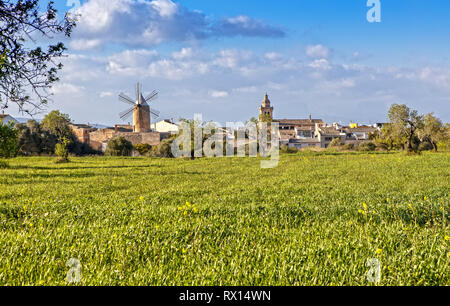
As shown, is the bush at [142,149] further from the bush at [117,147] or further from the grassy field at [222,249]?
the grassy field at [222,249]

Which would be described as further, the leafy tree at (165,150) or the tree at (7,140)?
the leafy tree at (165,150)

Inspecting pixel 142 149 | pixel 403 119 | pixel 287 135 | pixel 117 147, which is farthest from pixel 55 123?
pixel 287 135

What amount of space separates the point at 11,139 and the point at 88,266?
84.9ft

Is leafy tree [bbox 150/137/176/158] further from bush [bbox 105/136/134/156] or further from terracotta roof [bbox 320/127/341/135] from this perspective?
terracotta roof [bbox 320/127/341/135]

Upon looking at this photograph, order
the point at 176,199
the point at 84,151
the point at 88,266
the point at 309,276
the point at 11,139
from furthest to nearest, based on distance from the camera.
A: the point at 84,151 < the point at 11,139 < the point at 176,199 < the point at 88,266 < the point at 309,276

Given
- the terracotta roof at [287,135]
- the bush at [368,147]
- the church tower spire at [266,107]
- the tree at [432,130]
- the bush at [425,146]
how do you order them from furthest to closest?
the church tower spire at [266,107] → the terracotta roof at [287,135] → the bush at [425,146] → the bush at [368,147] → the tree at [432,130]

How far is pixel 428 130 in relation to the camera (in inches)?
2911

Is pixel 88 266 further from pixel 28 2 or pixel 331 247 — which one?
pixel 28 2

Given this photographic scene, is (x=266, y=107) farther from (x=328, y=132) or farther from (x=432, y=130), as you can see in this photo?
(x=432, y=130)

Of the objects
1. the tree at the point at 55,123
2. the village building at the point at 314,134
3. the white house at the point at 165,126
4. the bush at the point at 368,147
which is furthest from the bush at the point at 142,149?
the bush at the point at 368,147

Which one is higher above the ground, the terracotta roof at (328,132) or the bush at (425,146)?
the terracotta roof at (328,132)

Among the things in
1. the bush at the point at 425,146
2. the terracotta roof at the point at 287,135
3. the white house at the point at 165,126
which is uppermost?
the white house at the point at 165,126

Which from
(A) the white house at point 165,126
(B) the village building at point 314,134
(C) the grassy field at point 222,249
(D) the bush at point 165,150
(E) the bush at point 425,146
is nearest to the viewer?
(C) the grassy field at point 222,249
